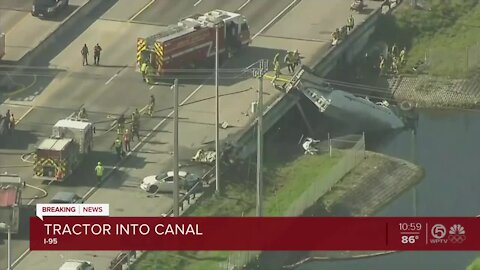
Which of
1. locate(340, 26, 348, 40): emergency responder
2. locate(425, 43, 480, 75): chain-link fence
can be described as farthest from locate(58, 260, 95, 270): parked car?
locate(425, 43, 480, 75): chain-link fence

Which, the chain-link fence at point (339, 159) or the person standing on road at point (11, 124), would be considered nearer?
the chain-link fence at point (339, 159)

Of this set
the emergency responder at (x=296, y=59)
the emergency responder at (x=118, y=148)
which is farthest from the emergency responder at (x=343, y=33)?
the emergency responder at (x=118, y=148)

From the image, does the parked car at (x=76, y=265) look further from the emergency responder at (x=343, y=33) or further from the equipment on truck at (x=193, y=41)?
the emergency responder at (x=343, y=33)

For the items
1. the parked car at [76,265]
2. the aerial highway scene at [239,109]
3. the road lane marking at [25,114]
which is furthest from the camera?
the road lane marking at [25,114]

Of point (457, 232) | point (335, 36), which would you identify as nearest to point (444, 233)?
point (457, 232)

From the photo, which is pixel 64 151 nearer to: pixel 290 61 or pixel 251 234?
pixel 290 61

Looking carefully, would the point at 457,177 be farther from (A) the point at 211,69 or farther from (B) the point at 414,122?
(A) the point at 211,69

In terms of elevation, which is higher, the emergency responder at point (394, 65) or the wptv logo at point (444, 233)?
the emergency responder at point (394, 65)
